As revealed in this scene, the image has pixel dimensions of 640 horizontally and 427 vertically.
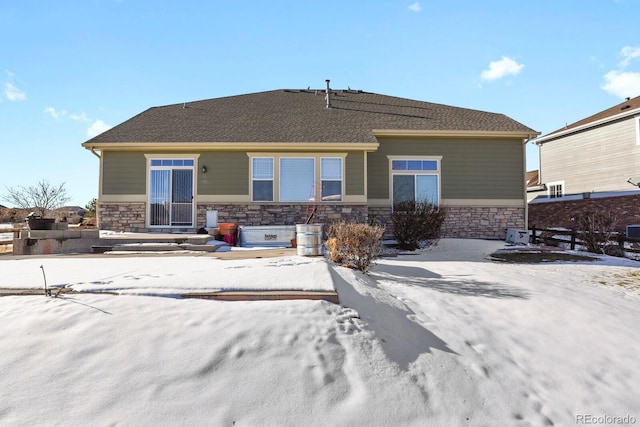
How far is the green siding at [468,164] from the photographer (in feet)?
43.5

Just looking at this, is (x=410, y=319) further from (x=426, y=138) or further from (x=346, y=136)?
(x=426, y=138)

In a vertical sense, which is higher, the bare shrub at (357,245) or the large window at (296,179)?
the large window at (296,179)

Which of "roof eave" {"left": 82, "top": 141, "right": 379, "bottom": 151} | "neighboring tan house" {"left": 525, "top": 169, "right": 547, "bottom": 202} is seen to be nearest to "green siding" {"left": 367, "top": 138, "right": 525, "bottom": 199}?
"roof eave" {"left": 82, "top": 141, "right": 379, "bottom": 151}

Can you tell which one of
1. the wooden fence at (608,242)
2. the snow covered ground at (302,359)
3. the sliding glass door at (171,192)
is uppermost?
the sliding glass door at (171,192)

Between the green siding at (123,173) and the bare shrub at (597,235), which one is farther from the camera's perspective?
the green siding at (123,173)

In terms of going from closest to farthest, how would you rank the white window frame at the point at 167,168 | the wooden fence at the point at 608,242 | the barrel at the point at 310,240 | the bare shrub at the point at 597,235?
the barrel at the point at 310,240 < the wooden fence at the point at 608,242 < the bare shrub at the point at 597,235 < the white window frame at the point at 167,168

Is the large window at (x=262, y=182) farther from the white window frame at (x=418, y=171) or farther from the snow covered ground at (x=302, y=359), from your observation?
the snow covered ground at (x=302, y=359)

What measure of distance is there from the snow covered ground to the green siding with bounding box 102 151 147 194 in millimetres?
8224

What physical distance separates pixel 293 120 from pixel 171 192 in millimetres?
5358

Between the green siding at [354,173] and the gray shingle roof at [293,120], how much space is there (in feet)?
2.04

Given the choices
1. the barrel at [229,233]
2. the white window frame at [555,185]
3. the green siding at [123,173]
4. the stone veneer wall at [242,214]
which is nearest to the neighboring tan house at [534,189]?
the white window frame at [555,185]

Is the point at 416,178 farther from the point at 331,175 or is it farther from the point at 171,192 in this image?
the point at 171,192

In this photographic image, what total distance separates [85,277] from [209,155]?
26.8 feet

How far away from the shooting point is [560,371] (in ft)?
10.9
